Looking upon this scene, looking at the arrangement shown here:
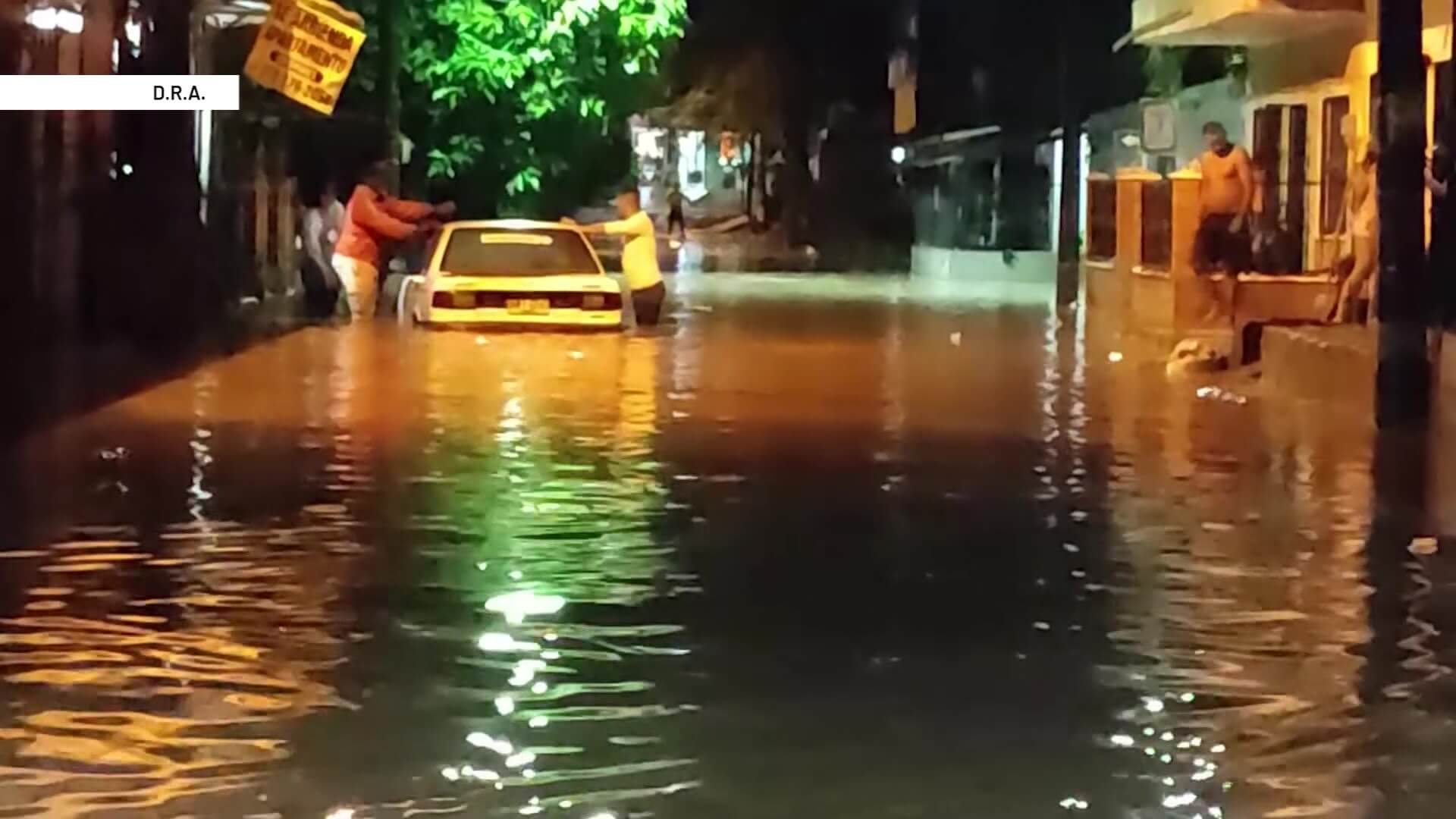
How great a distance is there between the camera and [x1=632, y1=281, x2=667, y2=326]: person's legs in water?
1054 inches

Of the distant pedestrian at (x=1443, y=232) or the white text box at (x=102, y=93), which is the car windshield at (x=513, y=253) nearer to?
the white text box at (x=102, y=93)

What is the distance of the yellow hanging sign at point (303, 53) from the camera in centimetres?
2664

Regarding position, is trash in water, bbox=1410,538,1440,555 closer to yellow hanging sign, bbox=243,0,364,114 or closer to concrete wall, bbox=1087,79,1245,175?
yellow hanging sign, bbox=243,0,364,114

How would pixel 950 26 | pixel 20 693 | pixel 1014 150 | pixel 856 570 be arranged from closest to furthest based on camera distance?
pixel 20 693
pixel 856 570
pixel 1014 150
pixel 950 26

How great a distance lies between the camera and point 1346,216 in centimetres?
2336

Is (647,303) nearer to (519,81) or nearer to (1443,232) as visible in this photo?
(519,81)

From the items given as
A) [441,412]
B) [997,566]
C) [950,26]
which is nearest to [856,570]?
[997,566]

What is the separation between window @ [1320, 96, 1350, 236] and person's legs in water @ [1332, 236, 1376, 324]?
403cm

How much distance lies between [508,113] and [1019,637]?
1026 inches


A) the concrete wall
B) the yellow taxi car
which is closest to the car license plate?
the yellow taxi car

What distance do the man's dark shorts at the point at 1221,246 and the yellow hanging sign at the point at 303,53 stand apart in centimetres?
913

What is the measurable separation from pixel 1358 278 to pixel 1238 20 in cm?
538

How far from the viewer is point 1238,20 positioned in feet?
82.8

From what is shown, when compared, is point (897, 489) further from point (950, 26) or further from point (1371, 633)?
point (950, 26)
